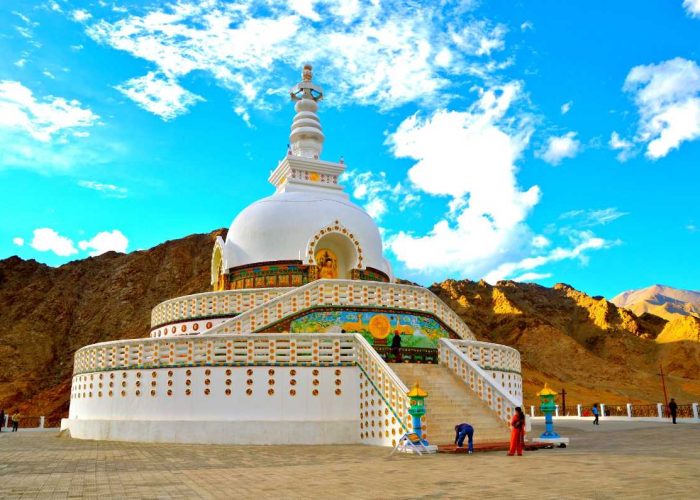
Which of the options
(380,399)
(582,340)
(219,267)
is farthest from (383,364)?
(582,340)

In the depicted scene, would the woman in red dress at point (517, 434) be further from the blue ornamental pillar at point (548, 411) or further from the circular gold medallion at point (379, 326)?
the circular gold medallion at point (379, 326)

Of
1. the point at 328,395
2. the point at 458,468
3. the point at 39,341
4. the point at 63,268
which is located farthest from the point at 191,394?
the point at 63,268

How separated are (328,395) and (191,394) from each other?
3576 mm

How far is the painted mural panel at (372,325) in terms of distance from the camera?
61.1 ft

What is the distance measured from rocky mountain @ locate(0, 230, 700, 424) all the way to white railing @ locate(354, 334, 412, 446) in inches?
1714

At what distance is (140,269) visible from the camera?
7456 cm

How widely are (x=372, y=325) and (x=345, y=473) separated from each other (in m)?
9.31

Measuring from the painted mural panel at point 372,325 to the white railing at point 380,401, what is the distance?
2111mm

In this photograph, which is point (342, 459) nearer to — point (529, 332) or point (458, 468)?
point (458, 468)

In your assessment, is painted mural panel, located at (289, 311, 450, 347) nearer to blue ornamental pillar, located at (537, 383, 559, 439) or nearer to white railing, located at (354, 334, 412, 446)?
white railing, located at (354, 334, 412, 446)

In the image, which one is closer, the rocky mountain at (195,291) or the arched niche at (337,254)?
the arched niche at (337,254)

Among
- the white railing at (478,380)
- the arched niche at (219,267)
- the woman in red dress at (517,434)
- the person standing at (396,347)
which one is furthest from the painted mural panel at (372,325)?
the arched niche at (219,267)

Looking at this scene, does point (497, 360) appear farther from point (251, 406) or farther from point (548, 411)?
point (251, 406)

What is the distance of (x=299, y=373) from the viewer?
16172mm
